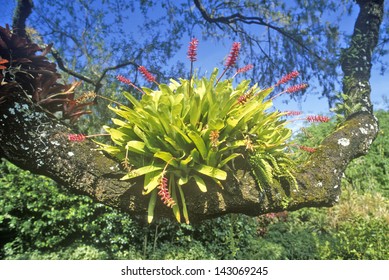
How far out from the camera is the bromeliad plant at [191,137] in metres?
1.14

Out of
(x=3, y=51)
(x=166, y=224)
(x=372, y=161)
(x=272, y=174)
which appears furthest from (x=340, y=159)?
(x=372, y=161)

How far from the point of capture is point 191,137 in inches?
44.3

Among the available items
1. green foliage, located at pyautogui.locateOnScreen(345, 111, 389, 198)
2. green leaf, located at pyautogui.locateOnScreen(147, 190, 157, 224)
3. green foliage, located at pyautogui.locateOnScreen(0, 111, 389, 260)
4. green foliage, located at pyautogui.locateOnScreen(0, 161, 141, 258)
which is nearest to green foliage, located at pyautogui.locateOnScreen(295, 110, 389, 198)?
green foliage, located at pyautogui.locateOnScreen(345, 111, 389, 198)

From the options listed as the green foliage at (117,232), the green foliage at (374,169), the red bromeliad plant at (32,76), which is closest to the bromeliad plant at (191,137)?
the red bromeliad plant at (32,76)

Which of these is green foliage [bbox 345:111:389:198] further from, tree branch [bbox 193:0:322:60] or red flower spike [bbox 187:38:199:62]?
red flower spike [bbox 187:38:199:62]

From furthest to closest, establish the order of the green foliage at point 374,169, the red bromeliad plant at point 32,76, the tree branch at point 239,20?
the green foliage at point 374,169
the tree branch at point 239,20
the red bromeliad plant at point 32,76

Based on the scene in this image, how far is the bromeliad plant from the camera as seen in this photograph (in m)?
1.14

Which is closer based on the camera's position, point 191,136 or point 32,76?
point 191,136

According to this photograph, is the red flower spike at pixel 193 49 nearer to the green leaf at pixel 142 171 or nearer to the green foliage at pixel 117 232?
the green leaf at pixel 142 171

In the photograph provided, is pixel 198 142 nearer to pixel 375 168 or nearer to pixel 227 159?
pixel 227 159

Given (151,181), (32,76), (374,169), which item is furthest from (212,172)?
(374,169)

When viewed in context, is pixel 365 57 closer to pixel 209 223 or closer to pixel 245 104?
pixel 245 104

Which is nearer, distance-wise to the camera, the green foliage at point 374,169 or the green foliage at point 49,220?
the green foliage at point 49,220
